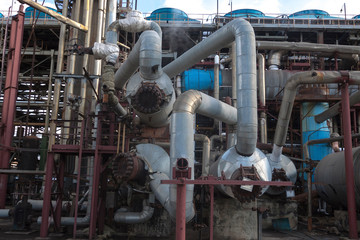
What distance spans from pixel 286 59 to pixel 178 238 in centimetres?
2287

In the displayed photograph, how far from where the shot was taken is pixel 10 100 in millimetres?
15477

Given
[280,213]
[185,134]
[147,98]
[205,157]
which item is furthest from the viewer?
[280,213]

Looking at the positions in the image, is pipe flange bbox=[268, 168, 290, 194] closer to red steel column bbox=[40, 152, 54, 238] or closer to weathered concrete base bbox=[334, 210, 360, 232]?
weathered concrete base bbox=[334, 210, 360, 232]

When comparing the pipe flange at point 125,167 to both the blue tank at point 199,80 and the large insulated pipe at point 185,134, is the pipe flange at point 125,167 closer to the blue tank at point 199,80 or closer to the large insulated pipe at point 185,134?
the large insulated pipe at point 185,134

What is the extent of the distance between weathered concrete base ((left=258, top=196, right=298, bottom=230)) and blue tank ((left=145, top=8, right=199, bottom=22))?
18.2 metres

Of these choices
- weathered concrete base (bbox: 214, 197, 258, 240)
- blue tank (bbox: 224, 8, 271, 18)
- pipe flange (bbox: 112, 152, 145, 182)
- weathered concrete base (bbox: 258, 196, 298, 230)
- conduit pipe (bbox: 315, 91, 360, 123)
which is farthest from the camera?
blue tank (bbox: 224, 8, 271, 18)

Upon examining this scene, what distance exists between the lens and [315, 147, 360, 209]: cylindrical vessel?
492 inches

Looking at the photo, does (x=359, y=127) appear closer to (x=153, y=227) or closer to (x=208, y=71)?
(x=208, y=71)

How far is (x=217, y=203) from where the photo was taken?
36.1 ft

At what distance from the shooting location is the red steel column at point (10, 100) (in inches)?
567

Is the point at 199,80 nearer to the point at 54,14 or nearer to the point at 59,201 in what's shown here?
the point at 54,14

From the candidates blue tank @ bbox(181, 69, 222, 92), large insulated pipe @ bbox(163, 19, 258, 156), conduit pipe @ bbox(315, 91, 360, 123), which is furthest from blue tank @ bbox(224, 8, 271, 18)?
large insulated pipe @ bbox(163, 19, 258, 156)

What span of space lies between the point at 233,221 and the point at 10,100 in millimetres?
11788

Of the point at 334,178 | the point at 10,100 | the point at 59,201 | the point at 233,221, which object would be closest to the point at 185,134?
the point at 233,221
